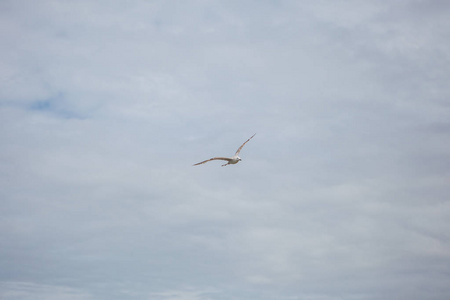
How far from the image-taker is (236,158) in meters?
173
